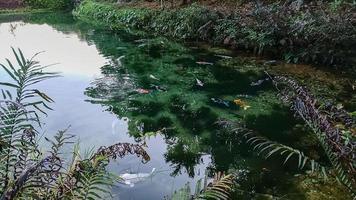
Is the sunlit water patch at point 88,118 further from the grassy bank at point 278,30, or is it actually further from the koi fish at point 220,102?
the grassy bank at point 278,30

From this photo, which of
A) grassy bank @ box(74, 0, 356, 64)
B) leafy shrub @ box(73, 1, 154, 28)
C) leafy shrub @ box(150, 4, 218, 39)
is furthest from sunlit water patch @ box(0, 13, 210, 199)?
leafy shrub @ box(73, 1, 154, 28)

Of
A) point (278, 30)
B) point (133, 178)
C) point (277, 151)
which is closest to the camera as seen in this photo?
point (133, 178)

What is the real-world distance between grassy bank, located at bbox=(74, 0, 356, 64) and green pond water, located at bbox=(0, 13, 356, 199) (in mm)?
480

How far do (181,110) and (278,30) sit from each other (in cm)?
410

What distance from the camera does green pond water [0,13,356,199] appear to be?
377 cm

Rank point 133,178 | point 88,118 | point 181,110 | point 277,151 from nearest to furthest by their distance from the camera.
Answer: point 133,178 → point 277,151 → point 88,118 → point 181,110

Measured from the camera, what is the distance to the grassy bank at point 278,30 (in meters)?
7.93

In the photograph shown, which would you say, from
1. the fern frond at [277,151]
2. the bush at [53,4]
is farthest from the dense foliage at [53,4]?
the fern frond at [277,151]

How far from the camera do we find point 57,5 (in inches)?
1033

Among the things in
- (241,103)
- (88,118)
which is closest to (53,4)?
(88,118)

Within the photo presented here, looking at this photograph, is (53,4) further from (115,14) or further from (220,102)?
(220,102)

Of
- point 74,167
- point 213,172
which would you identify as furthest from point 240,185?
point 74,167

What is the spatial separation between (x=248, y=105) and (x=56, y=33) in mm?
10594

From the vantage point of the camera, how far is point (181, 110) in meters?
5.60
